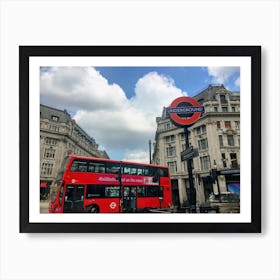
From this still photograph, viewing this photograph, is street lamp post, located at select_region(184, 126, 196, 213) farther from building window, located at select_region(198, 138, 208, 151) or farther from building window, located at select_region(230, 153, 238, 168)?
building window, located at select_region(230, 153, 238, 168)

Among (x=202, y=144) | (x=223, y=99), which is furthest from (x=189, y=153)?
(x=223, y=99)

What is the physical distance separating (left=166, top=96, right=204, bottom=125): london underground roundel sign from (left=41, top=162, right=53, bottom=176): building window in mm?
896

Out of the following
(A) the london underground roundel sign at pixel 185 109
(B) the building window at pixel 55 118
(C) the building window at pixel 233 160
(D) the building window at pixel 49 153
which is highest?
(A) the london underground roundel sign at pixel 185 109

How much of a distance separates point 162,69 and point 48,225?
4.33 feet

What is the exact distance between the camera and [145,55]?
2416 millimetres

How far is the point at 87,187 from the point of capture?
245 cm

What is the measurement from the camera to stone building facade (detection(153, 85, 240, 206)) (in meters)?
2.41

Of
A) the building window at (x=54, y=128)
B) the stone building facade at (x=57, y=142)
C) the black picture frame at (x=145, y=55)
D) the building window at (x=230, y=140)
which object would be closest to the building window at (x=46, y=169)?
the stone building facade at (x=57, y=142)

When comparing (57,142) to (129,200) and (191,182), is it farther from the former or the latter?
(191,182)

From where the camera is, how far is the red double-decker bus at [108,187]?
2402 millimetres

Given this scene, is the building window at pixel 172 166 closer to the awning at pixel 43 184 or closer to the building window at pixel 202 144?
the building window at pixel 202 144

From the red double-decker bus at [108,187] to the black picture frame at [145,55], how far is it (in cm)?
13
